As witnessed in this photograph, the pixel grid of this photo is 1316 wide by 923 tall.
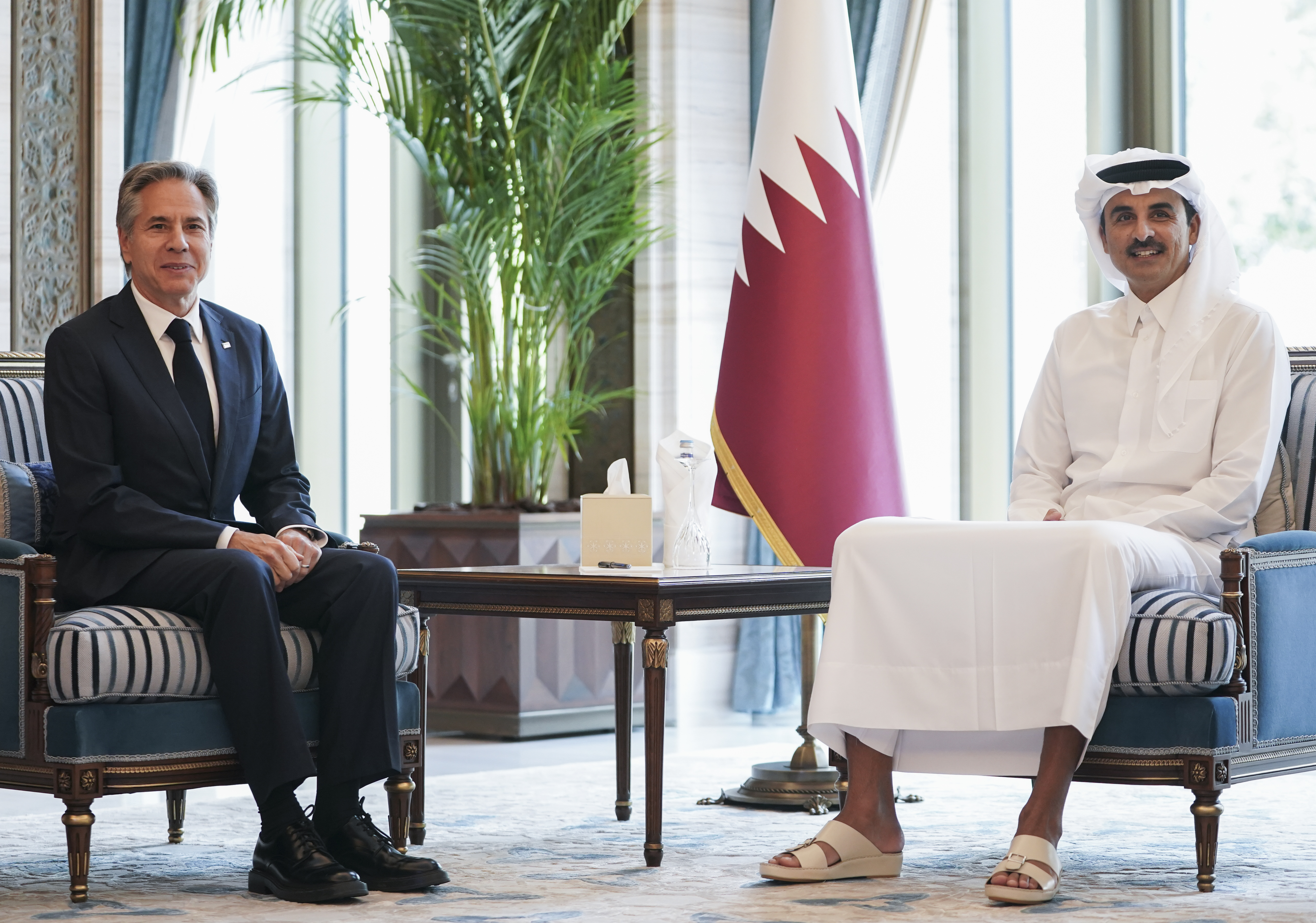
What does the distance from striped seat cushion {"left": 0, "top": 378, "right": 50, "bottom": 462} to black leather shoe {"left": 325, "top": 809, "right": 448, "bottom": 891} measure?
1083mm

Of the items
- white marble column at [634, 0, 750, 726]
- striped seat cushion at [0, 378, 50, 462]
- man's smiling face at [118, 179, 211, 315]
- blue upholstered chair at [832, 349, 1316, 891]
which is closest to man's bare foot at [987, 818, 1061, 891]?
blue upholstered chair at [832, 349, 1316, 891]

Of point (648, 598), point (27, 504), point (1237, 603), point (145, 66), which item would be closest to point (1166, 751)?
point (1237, 603)

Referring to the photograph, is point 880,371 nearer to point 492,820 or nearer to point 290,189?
point 492,820

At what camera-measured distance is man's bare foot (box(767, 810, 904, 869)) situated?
317 centimetres

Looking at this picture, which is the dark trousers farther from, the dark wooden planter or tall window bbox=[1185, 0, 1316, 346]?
tall window bbox=[1185, 0, 1316, 346]

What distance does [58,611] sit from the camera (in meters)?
3.20

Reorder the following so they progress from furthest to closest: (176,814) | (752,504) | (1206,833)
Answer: (752,504) → (176,814) → (1206,833)

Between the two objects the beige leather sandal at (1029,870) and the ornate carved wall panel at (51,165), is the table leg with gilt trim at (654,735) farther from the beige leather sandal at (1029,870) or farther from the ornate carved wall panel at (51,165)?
the ornate carved wall panel at (51,165)

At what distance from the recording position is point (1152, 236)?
11.8 ft

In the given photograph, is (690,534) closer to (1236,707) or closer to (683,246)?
(1236,707)

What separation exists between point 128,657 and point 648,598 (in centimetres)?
94

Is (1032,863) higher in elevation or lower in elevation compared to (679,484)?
lower

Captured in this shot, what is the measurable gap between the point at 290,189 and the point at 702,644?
2735 mm

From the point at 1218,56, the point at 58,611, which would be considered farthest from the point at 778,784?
the point at 1218,56
